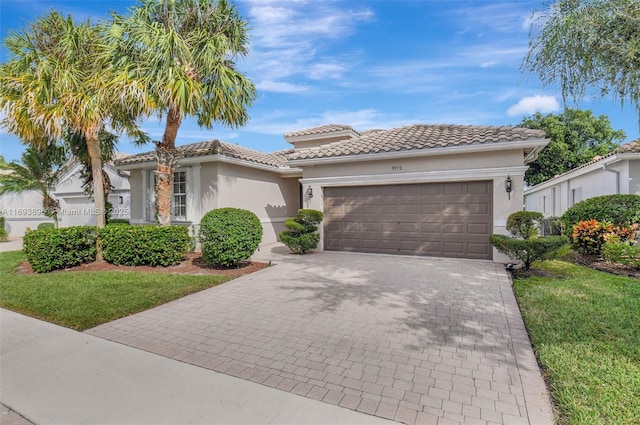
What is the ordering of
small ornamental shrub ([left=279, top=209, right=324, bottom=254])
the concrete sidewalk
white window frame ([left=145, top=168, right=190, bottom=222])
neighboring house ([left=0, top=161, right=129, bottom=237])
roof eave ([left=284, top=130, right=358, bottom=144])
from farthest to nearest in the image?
neighboring house ([left=0, top=161, right=129, bottom=237])
roof eave ([left=284, top=130, right=358, bottom=144])
white window frame ([left=145, top=168, right=190, bottom=222])
small ornamental shrub ([left=279, top=209, right=324, bottom=254])
the concrete sidewalk

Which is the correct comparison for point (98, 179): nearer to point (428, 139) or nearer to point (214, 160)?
point (214, 160)

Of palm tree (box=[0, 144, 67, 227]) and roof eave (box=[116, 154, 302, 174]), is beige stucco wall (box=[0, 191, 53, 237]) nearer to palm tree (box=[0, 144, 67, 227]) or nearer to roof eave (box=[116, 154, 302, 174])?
palm tree (box=[0, 144, 67, 227])

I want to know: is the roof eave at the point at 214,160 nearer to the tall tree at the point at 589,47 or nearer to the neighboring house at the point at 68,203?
the neighboring house at the point at 68,203

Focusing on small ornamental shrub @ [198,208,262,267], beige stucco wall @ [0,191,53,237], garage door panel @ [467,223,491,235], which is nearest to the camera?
small ornamental shrub @ [198,208,262,267]

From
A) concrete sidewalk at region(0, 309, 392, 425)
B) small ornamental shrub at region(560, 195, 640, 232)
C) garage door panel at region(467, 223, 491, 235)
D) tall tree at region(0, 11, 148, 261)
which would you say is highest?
tall tree at region(0, 11, 148, 261)

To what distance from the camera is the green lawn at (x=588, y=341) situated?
293 centimetres

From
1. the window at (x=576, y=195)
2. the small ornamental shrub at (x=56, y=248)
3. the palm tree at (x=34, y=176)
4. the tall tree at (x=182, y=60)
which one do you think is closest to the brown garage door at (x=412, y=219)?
the tall tree at (x=182, y=60)

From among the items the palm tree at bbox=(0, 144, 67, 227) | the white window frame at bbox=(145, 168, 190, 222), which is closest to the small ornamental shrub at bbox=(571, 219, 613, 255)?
the white window frame at bbox=(145, 168, 190, 222)

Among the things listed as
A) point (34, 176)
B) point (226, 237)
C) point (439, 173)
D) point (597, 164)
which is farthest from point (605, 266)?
point (34, 176)

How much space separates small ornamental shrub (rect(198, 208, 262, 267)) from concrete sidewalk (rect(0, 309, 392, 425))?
4.43 m

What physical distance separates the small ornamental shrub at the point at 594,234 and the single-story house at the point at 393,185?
2.25 meters

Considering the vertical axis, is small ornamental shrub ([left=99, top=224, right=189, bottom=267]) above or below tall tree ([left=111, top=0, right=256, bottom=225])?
below

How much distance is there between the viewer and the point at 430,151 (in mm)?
10188

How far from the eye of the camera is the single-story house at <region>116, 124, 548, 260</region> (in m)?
9.76
